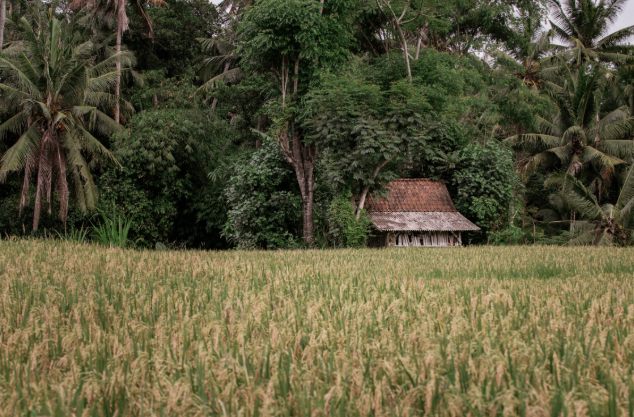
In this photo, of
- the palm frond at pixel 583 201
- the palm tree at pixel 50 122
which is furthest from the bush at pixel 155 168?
the palm frond at pixel 583 201

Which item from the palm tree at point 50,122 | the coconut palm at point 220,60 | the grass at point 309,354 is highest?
→ the coconut palm at point 220,60

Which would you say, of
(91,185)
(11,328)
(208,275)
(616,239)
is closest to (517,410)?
(11,328)

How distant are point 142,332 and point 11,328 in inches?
32.5

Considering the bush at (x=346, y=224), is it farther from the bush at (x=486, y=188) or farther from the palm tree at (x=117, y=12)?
the palm tree at (x=117, y=12)

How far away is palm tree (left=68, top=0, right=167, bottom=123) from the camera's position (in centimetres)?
2692

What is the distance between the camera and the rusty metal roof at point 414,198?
2116cm

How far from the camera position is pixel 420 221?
2047cm

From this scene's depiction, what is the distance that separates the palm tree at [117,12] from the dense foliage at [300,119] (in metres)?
0.11

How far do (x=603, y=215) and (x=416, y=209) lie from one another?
686cm

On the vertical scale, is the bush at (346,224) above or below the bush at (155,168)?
below

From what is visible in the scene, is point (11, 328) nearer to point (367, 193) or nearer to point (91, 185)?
point (367, 193)

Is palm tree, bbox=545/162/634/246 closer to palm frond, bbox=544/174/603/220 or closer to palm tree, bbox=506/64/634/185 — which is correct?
palm frond, bbox=544/174/603/220

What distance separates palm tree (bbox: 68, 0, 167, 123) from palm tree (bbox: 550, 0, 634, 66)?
25.6 meters

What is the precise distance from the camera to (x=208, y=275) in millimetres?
5383
